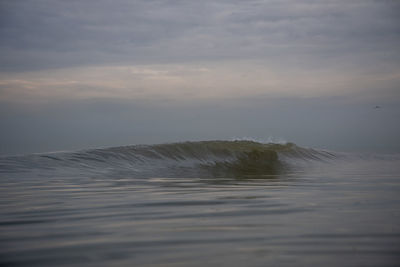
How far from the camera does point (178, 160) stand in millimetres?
10930

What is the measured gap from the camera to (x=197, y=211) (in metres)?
3.12

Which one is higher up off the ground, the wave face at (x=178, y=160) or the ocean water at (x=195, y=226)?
the wave face at (x=178, y=160)

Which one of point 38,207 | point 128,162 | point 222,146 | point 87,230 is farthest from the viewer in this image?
point 222,146

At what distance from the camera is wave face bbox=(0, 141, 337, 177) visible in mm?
7652

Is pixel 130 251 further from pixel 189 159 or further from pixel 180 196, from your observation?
pixel 189 159

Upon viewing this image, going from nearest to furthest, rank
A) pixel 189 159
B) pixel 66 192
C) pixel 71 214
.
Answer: pixel 71 214, pixel 66 192, pixel 189 159

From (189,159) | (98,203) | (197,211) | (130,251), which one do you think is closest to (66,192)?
(98,203)

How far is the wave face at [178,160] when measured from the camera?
7652 millimetres

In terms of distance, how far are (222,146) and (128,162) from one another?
4.73 metres

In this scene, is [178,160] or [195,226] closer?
[195,226]

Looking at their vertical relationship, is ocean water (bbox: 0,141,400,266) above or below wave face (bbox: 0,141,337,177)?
below

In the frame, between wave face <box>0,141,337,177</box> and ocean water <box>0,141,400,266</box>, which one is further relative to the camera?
wave face <box>0,141,337,177</box>

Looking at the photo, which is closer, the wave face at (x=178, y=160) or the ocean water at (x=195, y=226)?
the ocean water at (x=195, y=226)

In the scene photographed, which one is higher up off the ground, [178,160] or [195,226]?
[178,160]
